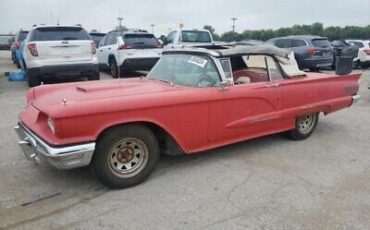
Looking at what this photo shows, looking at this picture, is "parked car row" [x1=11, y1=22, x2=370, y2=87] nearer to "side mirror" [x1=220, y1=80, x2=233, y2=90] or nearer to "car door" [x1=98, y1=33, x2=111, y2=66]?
"car door" [x1=98, y1=33, x2=111, y2=66]

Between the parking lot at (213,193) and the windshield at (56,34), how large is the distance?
5295mm

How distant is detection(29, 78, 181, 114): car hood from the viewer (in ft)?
12.9

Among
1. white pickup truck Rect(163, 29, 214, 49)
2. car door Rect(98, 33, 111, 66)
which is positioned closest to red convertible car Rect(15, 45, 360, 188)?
white pickup truck Rect(163, 29, 214, 49)

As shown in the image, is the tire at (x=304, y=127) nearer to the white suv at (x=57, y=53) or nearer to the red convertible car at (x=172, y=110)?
the red convertible car at (x=172, y=110)

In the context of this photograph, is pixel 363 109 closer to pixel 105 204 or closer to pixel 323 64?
pixel 105 204

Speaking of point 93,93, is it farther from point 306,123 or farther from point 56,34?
point 56,34

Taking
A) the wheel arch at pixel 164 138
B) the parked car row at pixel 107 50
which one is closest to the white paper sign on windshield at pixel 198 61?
the wheel arch at pixel 164 138

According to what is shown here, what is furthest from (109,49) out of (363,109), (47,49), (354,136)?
(354,136)

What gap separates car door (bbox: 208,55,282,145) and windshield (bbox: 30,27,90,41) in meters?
6.91

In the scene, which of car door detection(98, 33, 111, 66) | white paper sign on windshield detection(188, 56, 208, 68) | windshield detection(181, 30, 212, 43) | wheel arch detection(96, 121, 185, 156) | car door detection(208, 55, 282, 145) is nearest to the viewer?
wheel arch detection(96, 121, 185, 156)

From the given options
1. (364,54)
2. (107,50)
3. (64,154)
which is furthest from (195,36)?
(64,154)

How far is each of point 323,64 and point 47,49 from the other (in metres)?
11.1

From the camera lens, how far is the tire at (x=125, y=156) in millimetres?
3998

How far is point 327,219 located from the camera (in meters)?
3.59
